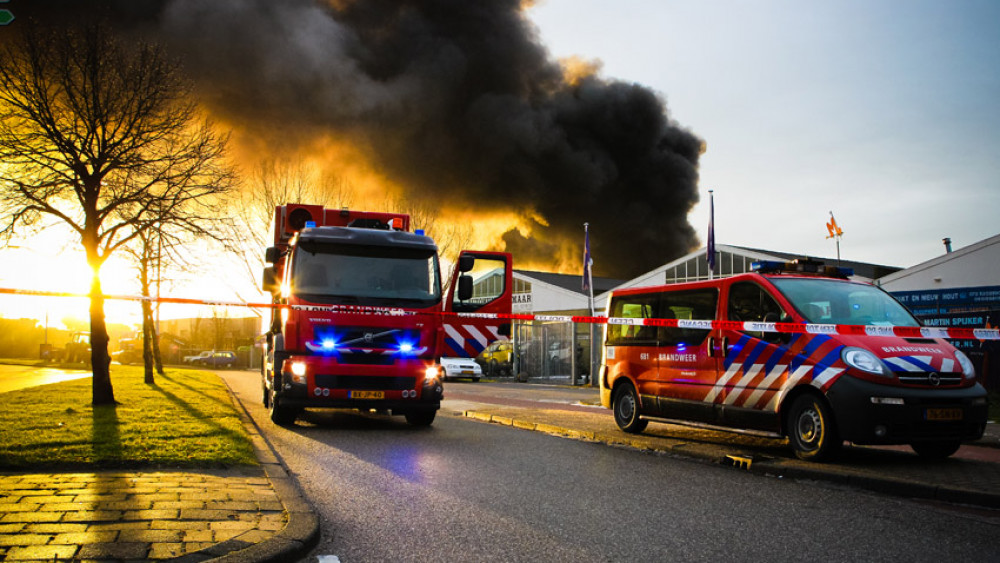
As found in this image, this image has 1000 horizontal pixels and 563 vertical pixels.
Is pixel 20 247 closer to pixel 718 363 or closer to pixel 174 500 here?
pixel 174 500

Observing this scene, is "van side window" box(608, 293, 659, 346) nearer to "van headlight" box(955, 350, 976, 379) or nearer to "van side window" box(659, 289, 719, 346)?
"van side window" box(659, 289, 719, 346)

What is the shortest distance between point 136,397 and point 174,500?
38.7 feet

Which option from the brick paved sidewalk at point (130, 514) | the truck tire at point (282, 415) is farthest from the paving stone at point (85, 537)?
the truck tire at point (282, 415)

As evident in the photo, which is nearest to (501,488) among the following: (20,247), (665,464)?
(665,464)

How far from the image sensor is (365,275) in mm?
10891

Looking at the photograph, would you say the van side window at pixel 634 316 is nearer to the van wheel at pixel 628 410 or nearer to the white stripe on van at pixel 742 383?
the van wheel at pixel 628 410

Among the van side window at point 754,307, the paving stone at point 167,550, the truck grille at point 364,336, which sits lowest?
the paving stone at point 167,550

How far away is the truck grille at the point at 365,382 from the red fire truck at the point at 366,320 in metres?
0.01

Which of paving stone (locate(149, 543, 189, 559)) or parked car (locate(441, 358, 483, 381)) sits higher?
paving stone (locate(149, 543, 189, 559))

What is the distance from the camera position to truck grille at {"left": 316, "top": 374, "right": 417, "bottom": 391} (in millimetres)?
10555

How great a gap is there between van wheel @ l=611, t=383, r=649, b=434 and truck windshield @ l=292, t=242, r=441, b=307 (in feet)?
9.48

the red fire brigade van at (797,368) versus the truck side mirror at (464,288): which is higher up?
the truck side mirror at (464,288)

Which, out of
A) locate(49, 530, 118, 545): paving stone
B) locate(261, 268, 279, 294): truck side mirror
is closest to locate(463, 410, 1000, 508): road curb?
locate(261, 268, 279, 294): truck side mirror

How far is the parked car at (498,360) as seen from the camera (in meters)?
35.4
